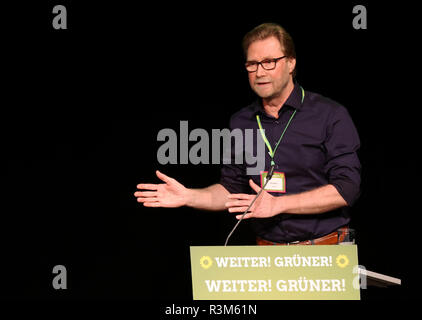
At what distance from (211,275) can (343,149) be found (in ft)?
2.65

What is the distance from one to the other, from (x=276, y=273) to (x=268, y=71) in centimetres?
91

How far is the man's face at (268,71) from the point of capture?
6.82ft

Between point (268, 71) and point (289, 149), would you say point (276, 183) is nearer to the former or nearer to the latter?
point (289, 149)

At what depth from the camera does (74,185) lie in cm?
300

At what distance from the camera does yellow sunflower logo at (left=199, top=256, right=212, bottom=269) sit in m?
1.62

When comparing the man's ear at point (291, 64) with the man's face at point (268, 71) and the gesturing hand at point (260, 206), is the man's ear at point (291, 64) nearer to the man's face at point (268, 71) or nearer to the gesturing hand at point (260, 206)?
the man's face at point (268, 71)

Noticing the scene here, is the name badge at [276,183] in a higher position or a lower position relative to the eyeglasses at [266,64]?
lower

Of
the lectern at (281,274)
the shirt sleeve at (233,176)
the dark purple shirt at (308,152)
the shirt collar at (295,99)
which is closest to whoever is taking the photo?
the lectern at (281,274)

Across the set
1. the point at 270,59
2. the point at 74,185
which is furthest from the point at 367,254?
the point at 74,185
